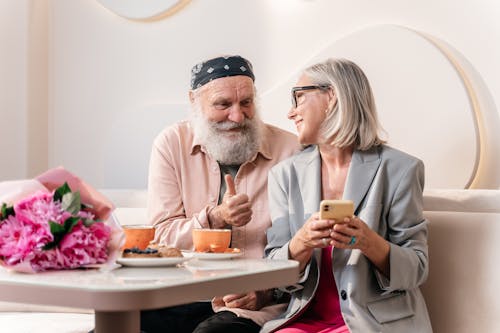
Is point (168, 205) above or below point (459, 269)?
above

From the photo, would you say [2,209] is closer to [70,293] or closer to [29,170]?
[70,293]

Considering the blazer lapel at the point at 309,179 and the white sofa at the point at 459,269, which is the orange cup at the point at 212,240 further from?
the white sofa at the point at 459,269

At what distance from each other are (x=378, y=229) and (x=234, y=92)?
0.84m

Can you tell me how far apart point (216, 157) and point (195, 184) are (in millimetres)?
131

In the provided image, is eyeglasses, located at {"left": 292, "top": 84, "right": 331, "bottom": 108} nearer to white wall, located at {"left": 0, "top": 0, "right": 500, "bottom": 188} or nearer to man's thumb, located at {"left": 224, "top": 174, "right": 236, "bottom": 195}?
man's thumb, located at {"left": 224, "top": 174, "right": 236, "bottom": 195}

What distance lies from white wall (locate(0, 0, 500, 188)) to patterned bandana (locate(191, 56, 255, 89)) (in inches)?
22.9

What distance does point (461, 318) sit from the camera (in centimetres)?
254

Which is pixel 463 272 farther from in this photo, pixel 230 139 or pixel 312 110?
pixel 230 139

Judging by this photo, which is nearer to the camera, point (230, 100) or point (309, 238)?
point (309, 238)

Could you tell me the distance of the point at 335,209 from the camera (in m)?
2.19

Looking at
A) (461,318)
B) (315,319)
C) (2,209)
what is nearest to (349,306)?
(315,319)

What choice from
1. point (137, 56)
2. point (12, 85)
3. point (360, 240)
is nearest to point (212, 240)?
point (360, 240)

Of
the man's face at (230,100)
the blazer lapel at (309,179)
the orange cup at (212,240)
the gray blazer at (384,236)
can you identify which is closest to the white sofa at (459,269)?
the gray blazer at (384,236)

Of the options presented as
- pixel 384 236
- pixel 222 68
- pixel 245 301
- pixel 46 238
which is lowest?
pixel 245 301
